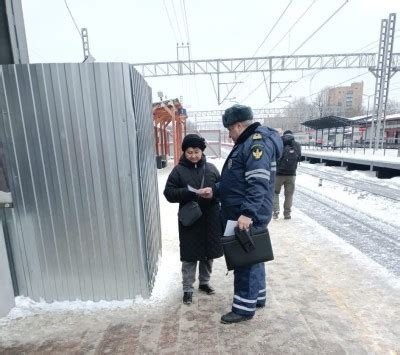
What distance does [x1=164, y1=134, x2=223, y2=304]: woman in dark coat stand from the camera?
2.91 metres

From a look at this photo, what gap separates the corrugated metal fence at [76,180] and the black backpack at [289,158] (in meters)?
3.59

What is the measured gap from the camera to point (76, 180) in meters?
2.71

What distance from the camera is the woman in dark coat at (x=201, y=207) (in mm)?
2910

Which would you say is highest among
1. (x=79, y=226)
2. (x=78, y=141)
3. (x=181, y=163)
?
(x=78, y=141)

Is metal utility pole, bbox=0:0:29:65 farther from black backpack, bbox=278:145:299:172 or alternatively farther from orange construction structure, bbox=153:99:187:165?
orange construction structure, bbox=153:99:187:165

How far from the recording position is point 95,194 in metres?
2.74

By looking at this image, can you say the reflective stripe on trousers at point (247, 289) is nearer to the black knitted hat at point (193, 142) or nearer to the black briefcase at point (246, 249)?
the black briefcase at point (246, 249)

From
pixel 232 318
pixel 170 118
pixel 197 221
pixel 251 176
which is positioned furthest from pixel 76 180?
pixel 170 118

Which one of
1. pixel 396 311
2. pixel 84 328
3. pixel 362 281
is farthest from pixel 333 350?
pixel 84 328

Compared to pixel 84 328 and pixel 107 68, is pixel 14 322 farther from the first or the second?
pixel 107 68

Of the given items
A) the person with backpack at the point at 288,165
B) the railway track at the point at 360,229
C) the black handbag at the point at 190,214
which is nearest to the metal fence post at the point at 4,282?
the black handbag at the point at 190,214

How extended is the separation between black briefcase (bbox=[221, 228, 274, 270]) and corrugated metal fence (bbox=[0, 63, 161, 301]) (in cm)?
84

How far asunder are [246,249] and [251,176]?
60 centimetres

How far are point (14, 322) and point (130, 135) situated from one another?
198 cm
